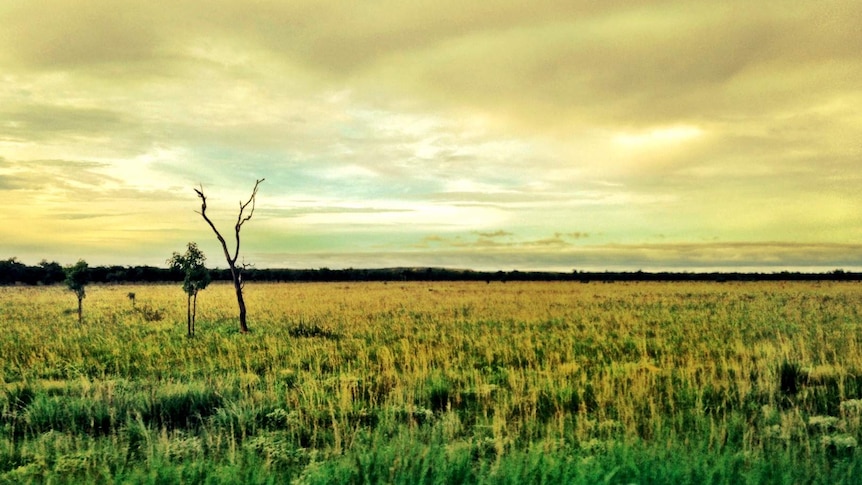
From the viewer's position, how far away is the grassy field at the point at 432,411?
20.3ft

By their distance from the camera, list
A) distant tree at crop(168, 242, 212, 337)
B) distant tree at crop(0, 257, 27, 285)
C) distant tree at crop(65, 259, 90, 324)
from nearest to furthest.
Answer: distant tree at crop(168, 242, 212, 337)
distant tree at crop(65, 259, 90, 324)
distant tree at crop(0, 257, 27, 285)

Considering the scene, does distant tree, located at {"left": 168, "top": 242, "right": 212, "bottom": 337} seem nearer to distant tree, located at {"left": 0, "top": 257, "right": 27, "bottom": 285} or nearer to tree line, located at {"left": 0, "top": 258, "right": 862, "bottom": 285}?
tree line, located at {"left": 0, "top": 258, "right": 862, "bottom": 285}

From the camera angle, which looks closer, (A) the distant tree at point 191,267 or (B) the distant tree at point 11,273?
(A) the distant tree at point 191,267

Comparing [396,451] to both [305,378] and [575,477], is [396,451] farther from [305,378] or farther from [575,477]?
[305,378]

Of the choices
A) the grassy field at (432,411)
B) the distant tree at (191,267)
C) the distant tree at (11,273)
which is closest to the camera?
the grassy field at (432,411)

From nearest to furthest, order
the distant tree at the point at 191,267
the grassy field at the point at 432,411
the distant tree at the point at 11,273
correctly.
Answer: the grassy field at the point at 432,411 → the distant tree at the point at 191,267 → the distant tree at the point at 11,273

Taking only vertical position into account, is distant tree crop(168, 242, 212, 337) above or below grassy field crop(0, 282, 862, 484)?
above

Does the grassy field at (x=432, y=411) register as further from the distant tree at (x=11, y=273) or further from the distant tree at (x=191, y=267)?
the distant tree at (x=11, y=273)

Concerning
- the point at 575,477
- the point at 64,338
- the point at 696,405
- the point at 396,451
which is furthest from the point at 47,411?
the point at 64,338

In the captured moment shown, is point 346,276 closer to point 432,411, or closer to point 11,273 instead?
point 11,273

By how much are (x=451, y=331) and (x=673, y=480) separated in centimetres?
1742

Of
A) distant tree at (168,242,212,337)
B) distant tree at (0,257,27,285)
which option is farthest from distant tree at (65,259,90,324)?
distant tree at (0,257,27,285)

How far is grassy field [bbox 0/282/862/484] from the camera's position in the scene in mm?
6188

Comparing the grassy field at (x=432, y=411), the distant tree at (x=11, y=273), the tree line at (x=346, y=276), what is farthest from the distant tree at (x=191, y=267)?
the distant tree at (x=11, y=273)
